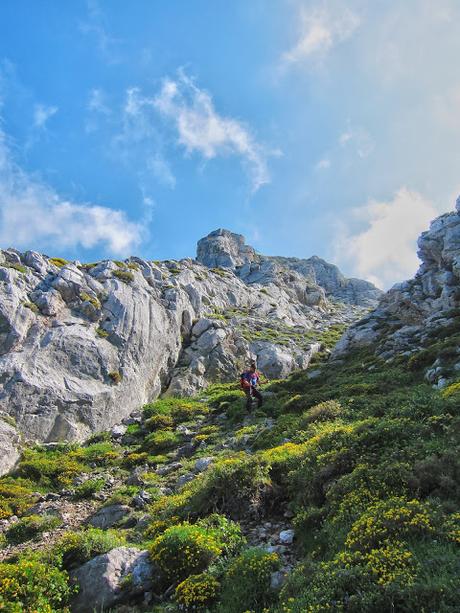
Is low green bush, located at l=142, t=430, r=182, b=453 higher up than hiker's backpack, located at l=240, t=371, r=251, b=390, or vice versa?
hiker's backpack, located at l=240, t=371, r=251, b=390

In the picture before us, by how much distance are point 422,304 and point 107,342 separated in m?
25.6

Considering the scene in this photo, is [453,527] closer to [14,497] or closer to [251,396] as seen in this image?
[14,497]

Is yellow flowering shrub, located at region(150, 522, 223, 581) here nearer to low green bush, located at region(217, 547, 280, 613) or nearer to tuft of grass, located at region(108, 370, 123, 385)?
low green bush, located at region(217, 547, 280, 613)

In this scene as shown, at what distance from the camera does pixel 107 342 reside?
29688mm

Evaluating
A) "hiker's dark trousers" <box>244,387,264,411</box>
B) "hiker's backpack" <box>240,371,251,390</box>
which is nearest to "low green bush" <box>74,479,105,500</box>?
"hiker's dark trousers" <box>244,387,264,411</box>

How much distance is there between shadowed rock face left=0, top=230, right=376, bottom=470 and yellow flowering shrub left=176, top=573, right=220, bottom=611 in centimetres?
1707

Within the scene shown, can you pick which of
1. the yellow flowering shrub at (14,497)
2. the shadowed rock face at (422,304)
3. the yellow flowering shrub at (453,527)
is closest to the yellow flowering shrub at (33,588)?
the yellow flowering shrub at (453,527)

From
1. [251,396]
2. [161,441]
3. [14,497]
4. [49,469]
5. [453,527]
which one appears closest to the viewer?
[453,527]

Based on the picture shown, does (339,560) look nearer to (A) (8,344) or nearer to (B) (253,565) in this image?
(B) (253,565)

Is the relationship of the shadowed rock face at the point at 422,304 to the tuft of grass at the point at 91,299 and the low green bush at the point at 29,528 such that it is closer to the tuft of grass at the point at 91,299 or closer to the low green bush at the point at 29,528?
the tuft of grass at the point at 91,299

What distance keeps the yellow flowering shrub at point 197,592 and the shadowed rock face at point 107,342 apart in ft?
56.0

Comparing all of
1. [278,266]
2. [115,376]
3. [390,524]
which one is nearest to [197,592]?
[390,524]

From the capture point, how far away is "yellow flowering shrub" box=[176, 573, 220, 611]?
7.21m

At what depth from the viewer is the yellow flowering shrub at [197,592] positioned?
721 centimetres
